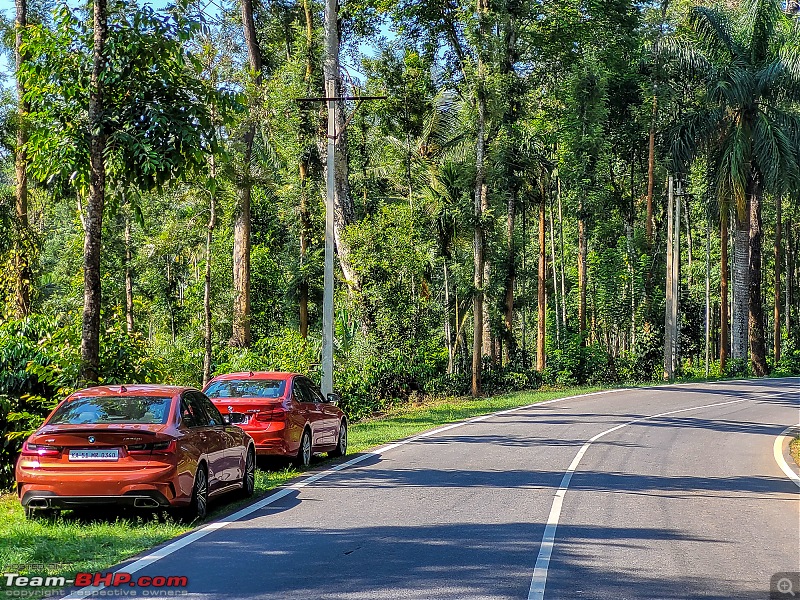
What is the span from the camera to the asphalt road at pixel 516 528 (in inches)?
300

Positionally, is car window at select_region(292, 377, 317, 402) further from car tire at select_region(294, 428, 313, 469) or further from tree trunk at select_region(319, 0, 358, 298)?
tree trunk at select_region(319, 0, 358, 298)

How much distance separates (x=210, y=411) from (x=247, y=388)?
11.4 feet

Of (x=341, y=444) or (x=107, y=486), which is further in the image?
(x=341, y=444)

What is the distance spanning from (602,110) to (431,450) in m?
29.5

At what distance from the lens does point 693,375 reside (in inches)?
1876

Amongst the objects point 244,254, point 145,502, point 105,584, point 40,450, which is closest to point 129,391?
point 40,450

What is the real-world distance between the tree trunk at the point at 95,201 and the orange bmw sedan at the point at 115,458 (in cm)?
252

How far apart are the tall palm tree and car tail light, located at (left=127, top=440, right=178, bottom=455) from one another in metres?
37.1

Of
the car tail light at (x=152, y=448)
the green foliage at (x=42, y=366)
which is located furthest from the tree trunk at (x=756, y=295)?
the car tail light at (x=152, y=448)

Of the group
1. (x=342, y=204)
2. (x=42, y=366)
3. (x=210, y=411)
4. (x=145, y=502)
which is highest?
(x=342, y=204)

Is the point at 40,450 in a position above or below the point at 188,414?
below

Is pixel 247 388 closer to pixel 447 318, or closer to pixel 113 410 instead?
pixel 113 410

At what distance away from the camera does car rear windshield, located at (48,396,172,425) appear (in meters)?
10.2

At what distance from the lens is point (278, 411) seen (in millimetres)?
14516
